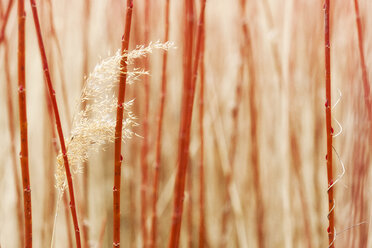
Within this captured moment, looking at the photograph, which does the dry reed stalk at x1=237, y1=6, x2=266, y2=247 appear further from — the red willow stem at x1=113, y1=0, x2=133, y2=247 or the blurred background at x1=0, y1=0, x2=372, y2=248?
the red willow stem at x1=113, y1=0, x2=133, y2=247

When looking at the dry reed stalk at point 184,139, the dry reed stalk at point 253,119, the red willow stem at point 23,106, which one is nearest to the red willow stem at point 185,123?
the dry reed stalk at point 184,139

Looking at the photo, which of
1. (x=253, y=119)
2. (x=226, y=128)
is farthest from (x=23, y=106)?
(x=226, y=128)

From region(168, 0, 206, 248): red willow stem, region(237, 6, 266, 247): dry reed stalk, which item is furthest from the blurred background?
region(168, 0, 206, 248): red willow stem

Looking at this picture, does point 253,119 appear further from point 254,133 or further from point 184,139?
point 184,139

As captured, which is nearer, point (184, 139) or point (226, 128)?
point (184, 139)

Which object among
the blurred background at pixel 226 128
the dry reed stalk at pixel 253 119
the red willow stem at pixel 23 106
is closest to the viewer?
the red willow stem at pixel 23 106

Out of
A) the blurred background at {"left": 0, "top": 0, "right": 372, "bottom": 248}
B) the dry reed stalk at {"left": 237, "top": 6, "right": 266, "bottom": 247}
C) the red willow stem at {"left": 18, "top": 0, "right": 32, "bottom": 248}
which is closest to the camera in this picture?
the red willow stem at {"left": 18, "top": 0, "right": 32, "bottom": 248}

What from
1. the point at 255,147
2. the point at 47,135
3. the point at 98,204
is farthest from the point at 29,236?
the point at 98,204

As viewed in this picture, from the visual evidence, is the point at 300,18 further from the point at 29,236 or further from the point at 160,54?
the point at 29,236

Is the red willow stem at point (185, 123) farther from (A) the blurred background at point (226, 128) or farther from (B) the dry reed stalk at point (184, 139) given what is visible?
(A) the blurred background at point (226, 128)
